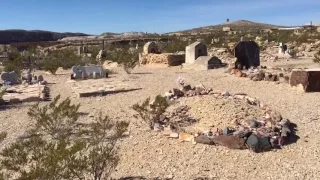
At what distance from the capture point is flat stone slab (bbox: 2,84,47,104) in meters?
13.0

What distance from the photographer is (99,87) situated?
1507 cm

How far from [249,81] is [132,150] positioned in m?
8.78

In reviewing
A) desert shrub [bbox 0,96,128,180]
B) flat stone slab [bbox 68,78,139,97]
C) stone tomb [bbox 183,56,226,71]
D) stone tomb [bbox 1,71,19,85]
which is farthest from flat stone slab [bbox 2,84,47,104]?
stone tomb [bbox 183,56,226,71]

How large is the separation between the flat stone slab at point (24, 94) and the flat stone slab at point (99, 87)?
1.30 m

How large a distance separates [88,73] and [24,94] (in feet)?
16.8

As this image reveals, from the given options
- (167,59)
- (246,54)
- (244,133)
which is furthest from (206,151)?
(167,59)

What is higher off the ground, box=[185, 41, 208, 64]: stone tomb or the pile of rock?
box=[185, 41, 208, 64]: stone tomb

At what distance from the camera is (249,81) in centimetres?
1511

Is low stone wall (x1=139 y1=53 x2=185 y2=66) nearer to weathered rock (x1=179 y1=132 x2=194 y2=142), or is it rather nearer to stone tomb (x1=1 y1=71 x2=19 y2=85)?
stone tomb (x1=1 y1=71 x2=19 y2=85)

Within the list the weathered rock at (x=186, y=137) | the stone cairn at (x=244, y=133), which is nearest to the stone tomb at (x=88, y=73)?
the stone cairn at (x=244, y=133)

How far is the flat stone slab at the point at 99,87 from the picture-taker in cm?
1379

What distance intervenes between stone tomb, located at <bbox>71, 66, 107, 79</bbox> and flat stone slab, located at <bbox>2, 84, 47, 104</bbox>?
9.28ft

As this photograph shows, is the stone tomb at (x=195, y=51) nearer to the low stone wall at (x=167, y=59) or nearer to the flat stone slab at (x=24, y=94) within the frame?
the low stone wall at (x=167, y=59)

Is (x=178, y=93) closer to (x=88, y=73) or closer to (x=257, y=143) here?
(x=257, y=143)
